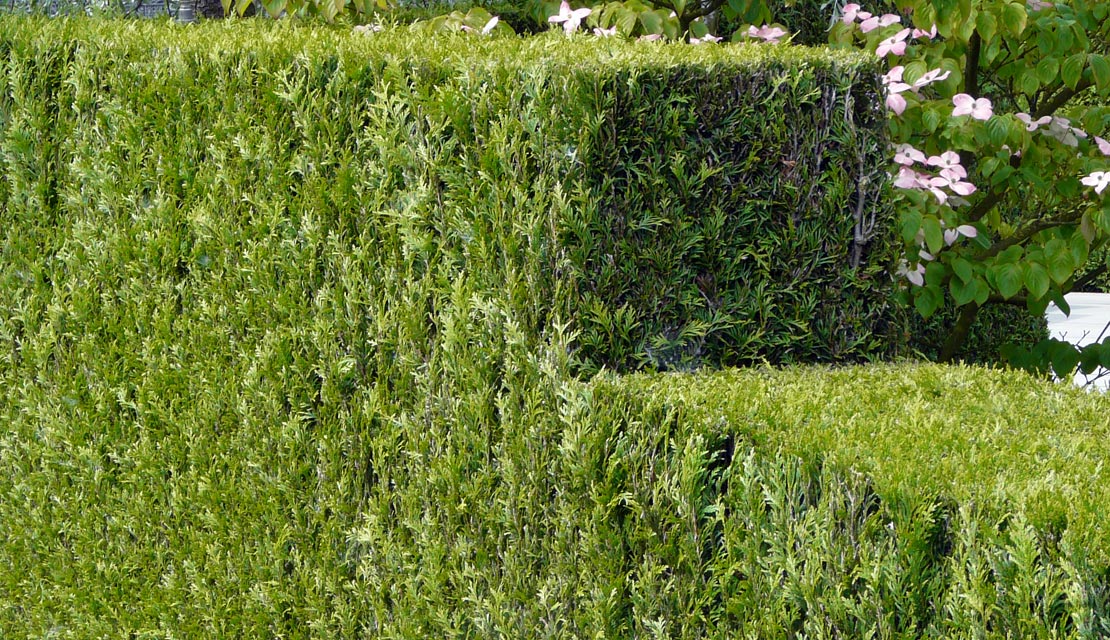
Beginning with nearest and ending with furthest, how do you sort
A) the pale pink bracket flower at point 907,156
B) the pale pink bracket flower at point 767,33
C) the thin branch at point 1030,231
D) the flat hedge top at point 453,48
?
1. the flat hedge top at point 453,48
2. the pale pink bracket flower at point 907,156
3. the pale pink bracket flower at point 767,33
4. the thin branch at point 1030,231

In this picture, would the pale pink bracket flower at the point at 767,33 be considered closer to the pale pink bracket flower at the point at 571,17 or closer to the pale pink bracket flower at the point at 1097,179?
the pale pink bracket flower at the point at 571,17

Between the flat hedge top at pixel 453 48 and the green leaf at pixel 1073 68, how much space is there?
178cm

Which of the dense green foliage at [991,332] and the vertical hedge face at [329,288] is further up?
the vertical hedge face at [329,288]

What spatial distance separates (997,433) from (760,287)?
3.54 ft

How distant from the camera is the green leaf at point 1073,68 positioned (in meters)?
5.24

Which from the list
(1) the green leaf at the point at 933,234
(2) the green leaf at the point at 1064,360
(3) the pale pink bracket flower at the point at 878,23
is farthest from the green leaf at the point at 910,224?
(2) the green leaf at the point at 1064,360

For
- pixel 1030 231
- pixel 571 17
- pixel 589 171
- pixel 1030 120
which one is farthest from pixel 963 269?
pixel 589 171

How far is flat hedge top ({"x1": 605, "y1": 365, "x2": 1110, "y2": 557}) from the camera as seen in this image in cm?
245

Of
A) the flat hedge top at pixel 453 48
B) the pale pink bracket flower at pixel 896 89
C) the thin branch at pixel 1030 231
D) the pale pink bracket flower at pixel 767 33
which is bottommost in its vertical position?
the thin branch at pixel 1030 231

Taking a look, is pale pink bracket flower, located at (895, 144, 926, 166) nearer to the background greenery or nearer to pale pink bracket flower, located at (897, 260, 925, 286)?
pale pink bracket flower, located at (897, 260, 925, 286)

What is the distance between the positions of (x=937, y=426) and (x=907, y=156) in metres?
2.20

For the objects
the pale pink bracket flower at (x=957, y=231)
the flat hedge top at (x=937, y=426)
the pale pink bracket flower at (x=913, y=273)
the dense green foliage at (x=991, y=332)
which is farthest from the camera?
the dense green foliage at (x=991, y=332)

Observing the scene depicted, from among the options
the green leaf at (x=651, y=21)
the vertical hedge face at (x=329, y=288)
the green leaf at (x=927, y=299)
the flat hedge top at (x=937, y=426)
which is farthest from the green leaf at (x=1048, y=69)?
the flat hedge top at (x=937, y=426)

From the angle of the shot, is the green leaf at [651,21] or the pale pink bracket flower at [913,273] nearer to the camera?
the pale pink bracket flower at [913,273]
